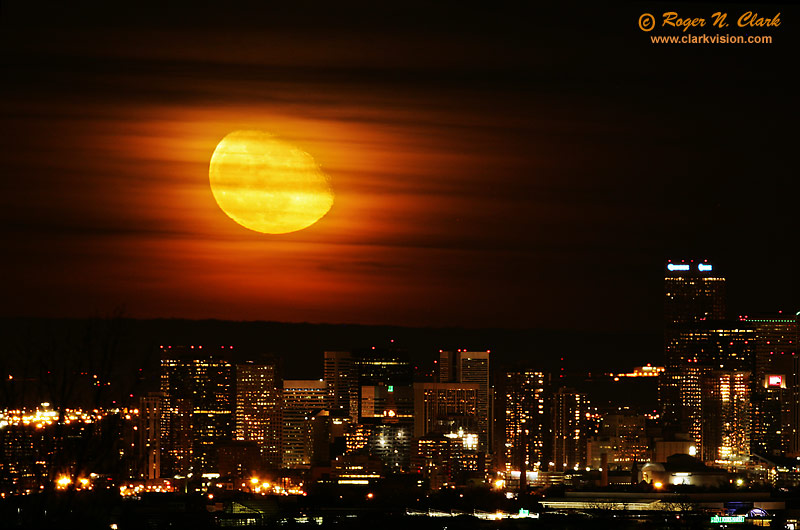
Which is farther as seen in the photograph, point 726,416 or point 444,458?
point 726,416

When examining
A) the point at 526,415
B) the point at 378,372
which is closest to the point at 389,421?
the point at 378,372

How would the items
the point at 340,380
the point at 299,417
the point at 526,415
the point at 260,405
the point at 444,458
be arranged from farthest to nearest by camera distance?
1. the point at 526,415
2. the point at 340,380
3. the point at 299,417
4. the point at 260,405
5. the point at 444,458

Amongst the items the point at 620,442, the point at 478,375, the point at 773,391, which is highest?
the point at 478,375

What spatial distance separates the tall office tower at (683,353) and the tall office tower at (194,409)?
1053 cm

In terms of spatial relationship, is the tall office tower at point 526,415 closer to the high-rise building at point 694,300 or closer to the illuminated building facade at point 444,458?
the illuminated building facade at point 444,458

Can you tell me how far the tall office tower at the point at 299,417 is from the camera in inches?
994

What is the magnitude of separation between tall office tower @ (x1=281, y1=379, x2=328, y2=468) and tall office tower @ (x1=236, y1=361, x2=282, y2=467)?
0.20 meters

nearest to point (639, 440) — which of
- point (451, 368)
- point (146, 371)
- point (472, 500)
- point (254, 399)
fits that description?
point (451, 368)

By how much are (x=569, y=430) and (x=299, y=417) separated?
26.1 feet

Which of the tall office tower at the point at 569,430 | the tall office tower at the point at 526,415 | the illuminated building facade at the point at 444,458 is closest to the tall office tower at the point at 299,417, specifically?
the illuminated building facade at the point at 444,458

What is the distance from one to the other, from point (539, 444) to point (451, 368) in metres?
4.40

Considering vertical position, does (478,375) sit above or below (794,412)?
above

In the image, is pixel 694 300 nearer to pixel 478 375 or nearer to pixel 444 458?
pixel 478 375

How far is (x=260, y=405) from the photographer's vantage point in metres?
26.2
